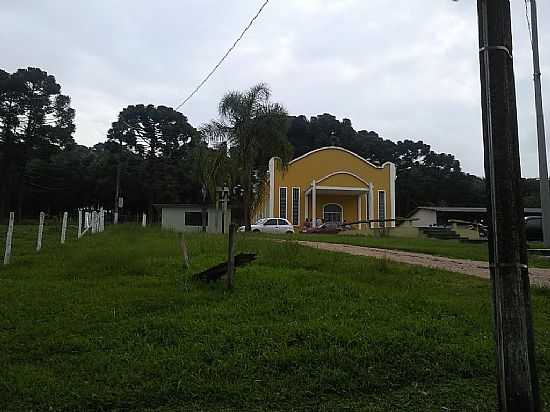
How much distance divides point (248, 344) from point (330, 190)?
36540 mm

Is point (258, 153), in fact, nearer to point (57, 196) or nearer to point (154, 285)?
point (154, 285)

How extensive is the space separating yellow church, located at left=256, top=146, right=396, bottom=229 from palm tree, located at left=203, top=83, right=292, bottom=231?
19.4 feet

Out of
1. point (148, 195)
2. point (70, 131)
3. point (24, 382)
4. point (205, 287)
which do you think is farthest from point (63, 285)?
point (70, 131)

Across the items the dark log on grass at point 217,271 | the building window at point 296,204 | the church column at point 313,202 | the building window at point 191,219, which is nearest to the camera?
the dark log on grass at point 217,271

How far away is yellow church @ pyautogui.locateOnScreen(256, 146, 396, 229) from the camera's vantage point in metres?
40.8

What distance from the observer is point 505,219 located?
359cm

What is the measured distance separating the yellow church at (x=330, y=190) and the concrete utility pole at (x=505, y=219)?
1378 inches

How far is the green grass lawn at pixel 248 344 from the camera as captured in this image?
4.48m

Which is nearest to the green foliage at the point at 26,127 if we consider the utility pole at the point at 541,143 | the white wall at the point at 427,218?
the white wall at the point at 427,218

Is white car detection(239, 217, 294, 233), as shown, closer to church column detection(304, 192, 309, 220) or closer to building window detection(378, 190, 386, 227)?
church column detection(304, 192, 309, 220)

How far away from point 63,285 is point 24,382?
367 cm

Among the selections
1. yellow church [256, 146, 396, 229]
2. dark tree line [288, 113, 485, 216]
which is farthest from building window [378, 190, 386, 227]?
dark tree line [288, 113, 485, 216]

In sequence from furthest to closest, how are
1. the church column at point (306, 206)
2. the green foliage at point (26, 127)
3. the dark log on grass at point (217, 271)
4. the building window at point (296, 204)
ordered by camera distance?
the green foliage at point (26, 127)
the church column at point (306, 206)
the building window at point (296, 204)
the dark log on grass at point (217, 271)

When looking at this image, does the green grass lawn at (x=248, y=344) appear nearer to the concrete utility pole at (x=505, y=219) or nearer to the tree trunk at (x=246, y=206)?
the concrete utility pole at (x=505, y=219)
